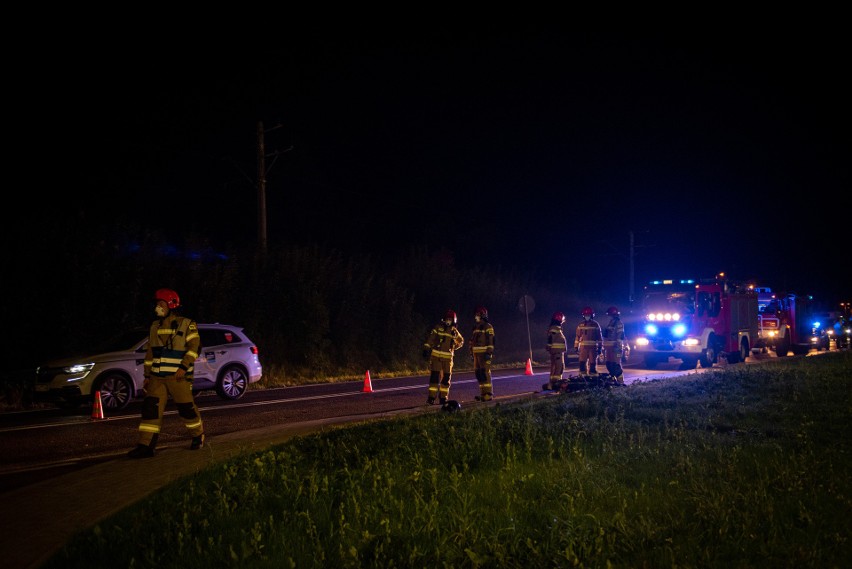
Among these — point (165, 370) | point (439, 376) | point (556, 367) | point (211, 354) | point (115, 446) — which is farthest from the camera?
point (556, 367)

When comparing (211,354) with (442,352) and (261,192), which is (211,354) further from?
(261,192)

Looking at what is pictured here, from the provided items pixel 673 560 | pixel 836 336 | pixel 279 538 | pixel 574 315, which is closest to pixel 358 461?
pixel 279 538

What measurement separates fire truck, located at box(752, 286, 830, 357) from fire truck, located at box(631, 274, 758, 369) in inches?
152

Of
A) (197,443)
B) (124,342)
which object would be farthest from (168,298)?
(124,342)

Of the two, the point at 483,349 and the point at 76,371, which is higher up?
the point at 483,349

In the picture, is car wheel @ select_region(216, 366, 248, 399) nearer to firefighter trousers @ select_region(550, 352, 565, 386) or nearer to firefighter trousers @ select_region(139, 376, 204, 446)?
firefighter trousers @ select_region(139, 376, 204, 446)

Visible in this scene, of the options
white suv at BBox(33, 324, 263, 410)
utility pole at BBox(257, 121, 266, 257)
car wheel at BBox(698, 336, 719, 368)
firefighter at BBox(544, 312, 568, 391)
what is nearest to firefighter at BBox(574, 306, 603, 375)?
firefighter at BBox(544, 312, 568, 391)

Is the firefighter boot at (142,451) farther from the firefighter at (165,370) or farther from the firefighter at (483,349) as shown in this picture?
the firefighter at (483,349)

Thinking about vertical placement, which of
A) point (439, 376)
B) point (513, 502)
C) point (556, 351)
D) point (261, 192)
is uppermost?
point (261, 192)

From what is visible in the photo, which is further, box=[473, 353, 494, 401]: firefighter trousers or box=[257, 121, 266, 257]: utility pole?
box=[257, 121, 266, 257]: utility pole

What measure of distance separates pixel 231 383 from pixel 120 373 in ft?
8.94

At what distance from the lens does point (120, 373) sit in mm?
13188

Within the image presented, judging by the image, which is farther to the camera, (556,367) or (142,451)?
(556,367)

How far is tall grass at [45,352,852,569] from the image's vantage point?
4.60 metres
